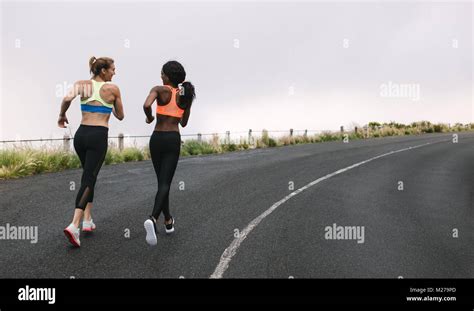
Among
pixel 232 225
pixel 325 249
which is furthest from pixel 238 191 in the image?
pixel 325 249

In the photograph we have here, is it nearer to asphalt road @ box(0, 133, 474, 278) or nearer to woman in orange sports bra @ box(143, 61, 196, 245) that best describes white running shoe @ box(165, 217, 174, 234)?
asphalt road @ box(0, 133, 474, 278)

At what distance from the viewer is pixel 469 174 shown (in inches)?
579

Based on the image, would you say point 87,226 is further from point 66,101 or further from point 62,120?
point 66,101

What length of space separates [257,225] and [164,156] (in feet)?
6.59

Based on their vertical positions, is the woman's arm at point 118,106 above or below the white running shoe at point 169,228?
above

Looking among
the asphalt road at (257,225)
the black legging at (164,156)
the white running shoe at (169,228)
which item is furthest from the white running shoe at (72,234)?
the white running shoe at (169,228)

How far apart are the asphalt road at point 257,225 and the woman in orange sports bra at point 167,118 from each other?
35.0 inches

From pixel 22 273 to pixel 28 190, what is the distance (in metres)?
5.86

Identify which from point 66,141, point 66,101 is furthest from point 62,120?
point 66,141

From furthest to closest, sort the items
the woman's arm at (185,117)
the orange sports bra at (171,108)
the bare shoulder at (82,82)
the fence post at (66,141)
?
the fence post at (66,141) < the woman's arm at (185,117) < the orange sports bra at (171,108) < the bare shoulder at (82,82)

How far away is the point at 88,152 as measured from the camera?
6375 mm

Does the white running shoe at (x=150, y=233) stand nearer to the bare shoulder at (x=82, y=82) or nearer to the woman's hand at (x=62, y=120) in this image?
the woman's hand at (x=62, y=120)

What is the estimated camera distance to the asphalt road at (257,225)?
5.75 metres
